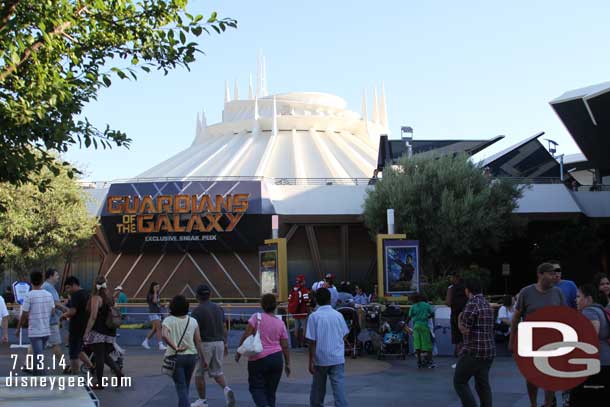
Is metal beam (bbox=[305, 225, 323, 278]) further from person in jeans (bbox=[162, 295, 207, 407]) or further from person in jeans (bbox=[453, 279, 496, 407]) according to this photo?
person in jeans (bbox=[453, 279, 496, 407])

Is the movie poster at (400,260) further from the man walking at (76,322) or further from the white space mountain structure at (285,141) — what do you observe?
the white space mountain structure at (285,141)

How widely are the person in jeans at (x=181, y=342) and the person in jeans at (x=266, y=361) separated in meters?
0.68

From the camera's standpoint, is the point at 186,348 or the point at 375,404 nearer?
the point at 186,348

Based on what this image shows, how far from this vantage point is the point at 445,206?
31.0 m

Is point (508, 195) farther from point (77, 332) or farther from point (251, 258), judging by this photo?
point (77, 332)

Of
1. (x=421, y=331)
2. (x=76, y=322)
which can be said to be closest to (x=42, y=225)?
(x=421, y=331)

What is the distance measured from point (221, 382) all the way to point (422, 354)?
5.65 metres

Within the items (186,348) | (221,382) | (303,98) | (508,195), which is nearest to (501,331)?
(221,382)

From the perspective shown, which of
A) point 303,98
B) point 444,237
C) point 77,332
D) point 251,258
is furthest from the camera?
point 303,98

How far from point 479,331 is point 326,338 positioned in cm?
168

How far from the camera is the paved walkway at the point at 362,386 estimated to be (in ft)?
34.8

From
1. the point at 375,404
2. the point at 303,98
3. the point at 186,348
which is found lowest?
the point at 375,404

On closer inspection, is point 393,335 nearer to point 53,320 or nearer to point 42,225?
point 53,320

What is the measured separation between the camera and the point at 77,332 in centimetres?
1148
